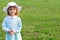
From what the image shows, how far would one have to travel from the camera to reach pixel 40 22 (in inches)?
382

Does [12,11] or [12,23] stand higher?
[12,11]

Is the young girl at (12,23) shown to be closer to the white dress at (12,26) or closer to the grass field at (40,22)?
the white dress at (12,26)

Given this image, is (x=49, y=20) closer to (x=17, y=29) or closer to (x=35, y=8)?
(x=35, y=8)

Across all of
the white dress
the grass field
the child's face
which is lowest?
the grass field

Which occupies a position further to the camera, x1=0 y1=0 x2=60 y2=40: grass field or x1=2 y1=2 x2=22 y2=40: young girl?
x1=0 y1=0 x2=60 y2=40: grass field

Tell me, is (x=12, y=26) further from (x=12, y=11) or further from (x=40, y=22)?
(x=40, y=22)

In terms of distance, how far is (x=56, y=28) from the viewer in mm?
8930

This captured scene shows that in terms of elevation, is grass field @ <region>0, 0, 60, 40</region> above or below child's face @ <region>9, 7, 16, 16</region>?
below

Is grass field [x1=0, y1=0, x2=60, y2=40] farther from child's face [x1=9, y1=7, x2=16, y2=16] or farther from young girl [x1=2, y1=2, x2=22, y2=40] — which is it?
child's face [x1=9, y1=7, x2=16, y2=16]

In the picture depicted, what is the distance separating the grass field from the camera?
809 centimetres

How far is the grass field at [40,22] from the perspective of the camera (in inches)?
319

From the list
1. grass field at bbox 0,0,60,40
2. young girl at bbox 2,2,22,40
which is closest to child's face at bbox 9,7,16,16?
young girl at bbox 2,2,22,40

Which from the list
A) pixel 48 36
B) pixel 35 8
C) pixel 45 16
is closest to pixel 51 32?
pixel 48 36

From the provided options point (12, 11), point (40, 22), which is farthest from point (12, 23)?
point (40, 22)
